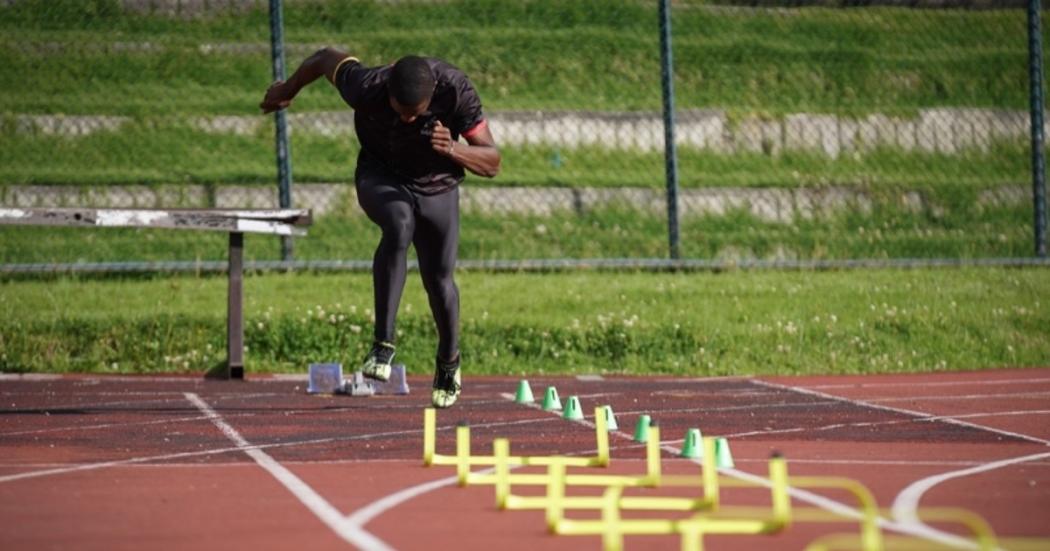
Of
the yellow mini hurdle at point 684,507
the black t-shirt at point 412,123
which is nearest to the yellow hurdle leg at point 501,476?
the yellow mini hurdle at point 684,507

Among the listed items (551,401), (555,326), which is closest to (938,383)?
(555,326)

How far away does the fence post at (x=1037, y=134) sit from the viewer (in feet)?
63.8

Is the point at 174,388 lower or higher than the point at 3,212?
lower

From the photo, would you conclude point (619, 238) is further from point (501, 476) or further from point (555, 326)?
point (501, 476)

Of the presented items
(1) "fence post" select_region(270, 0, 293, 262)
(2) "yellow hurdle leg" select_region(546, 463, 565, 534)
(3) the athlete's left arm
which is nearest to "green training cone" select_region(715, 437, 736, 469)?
(2) "yellow hurdle leg" select_region(546, 463, 565, 534)

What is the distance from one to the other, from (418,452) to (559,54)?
14.4 metres

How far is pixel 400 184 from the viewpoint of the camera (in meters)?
11.1

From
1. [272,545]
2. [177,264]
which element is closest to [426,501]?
[272,545]

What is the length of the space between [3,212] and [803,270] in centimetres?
847

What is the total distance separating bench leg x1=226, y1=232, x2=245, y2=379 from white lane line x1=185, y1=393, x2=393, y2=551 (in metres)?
2.78

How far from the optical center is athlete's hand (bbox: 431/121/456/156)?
10.9 m

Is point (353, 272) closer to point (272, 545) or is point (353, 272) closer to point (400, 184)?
point (400, 184)

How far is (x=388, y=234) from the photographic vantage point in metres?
11.1

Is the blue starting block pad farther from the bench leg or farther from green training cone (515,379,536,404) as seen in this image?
the bench leg
